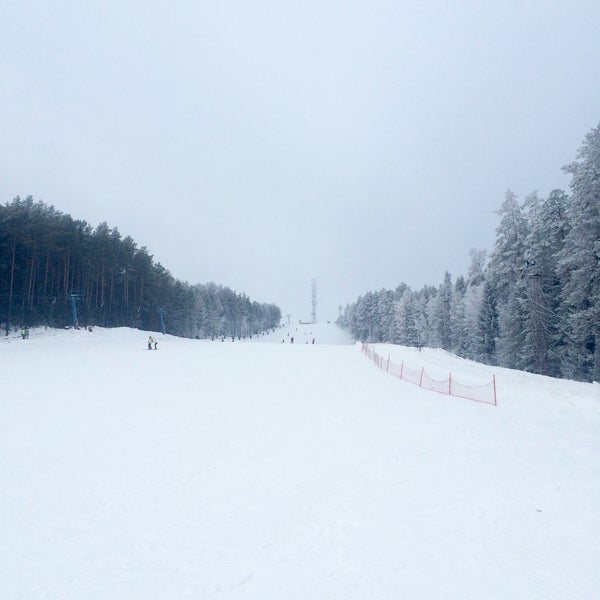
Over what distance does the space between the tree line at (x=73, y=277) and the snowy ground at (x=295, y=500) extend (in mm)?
37028

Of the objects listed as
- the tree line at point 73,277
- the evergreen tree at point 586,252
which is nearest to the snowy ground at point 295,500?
the evergreen tree at point 586,252

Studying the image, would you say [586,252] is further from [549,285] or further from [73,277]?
[73,277]

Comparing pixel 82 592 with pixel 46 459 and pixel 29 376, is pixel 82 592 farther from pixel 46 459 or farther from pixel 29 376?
pixel 29 376

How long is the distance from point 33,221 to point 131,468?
167 ft

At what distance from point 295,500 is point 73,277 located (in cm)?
5884

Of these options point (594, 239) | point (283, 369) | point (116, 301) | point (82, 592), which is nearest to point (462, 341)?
point (594, 239)

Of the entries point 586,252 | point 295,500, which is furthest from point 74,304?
point 586,252

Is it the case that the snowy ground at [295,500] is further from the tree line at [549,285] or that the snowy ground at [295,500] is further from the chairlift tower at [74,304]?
the chairlift tower at [74,304]

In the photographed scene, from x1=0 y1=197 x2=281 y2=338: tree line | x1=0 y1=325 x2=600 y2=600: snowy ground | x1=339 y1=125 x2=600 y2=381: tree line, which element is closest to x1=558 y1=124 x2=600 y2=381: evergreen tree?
x1=339 y1=125 x2=600 y2=381: tree line

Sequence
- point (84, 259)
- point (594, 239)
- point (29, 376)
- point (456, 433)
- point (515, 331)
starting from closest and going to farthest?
point (456, 433) → point (29, 376) → point (594, 239) → point (515, 331) → point (84, 259)

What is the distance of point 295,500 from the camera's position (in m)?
7.53

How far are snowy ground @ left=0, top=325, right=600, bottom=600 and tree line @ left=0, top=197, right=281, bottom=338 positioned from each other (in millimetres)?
37028

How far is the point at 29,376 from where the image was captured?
2253 cm

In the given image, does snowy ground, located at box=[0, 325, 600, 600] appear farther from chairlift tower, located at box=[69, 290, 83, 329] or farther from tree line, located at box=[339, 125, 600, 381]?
chairlift tower, located at box=[69, 290, 83, 329]
